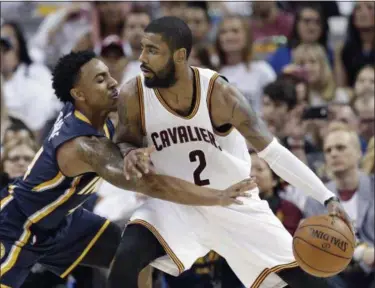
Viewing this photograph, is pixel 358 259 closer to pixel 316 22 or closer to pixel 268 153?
pixel 268 153

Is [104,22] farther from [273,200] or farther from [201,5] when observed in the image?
[273,200]

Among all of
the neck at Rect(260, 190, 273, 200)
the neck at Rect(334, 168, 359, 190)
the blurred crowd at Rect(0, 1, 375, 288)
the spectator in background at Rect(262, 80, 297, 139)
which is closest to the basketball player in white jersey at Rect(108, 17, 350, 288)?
the blurred crowd at Rect(0, 1, 375, 288)

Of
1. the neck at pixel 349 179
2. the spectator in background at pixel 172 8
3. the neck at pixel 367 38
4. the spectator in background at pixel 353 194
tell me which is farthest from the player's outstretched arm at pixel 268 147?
the spectator in background at pixel 172 8

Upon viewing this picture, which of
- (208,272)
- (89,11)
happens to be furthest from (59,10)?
(208,272)

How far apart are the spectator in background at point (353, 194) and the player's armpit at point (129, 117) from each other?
187 cm

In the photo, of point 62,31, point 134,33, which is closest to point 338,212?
point 134,33

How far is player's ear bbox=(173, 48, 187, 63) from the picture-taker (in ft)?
17.5

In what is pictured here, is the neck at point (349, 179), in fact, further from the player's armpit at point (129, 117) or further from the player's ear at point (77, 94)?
the player's ear at point (77, 94)

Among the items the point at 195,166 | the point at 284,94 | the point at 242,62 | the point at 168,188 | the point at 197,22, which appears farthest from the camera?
the point at 197,22

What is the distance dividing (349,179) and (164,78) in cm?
217

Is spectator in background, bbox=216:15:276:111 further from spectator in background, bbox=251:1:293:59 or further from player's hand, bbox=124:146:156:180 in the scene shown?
player's hand, bbox=124:146:156:180

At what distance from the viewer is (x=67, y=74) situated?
18.4ft

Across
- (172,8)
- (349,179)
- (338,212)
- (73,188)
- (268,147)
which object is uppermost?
(172,8)

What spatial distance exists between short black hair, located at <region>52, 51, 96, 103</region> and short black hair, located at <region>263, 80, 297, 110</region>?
2.70m
